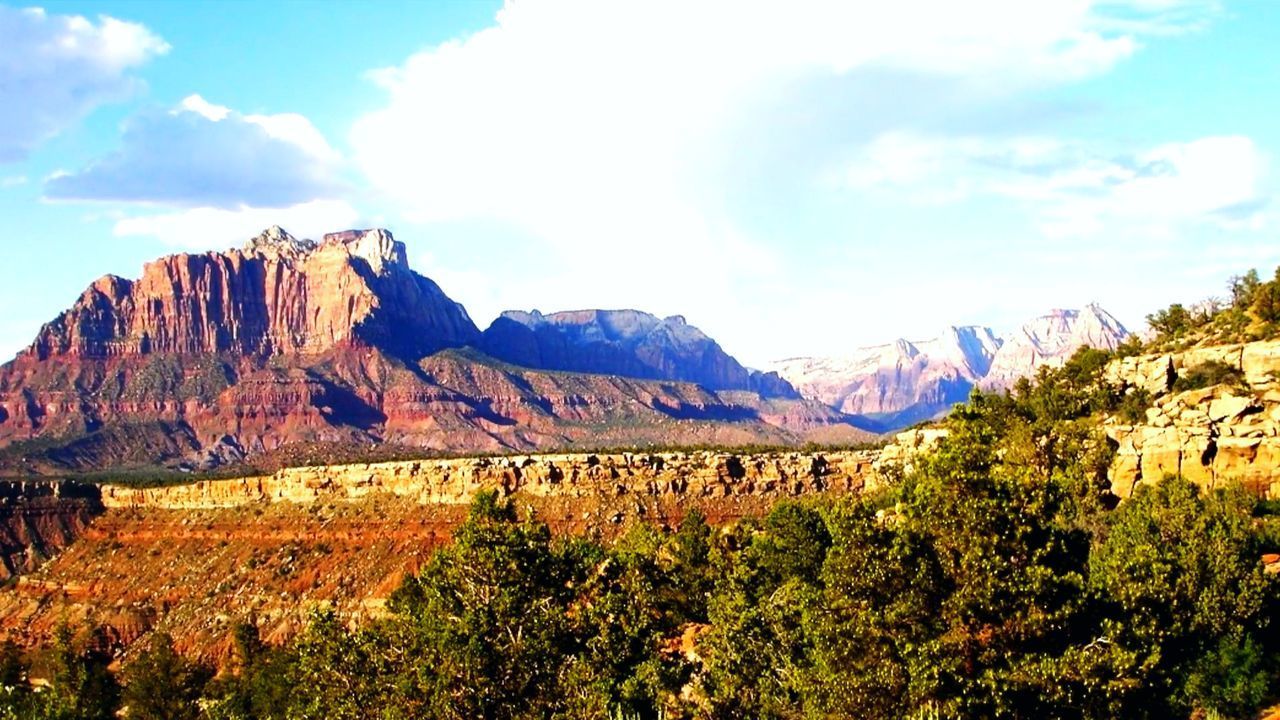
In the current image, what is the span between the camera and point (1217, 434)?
6016cm

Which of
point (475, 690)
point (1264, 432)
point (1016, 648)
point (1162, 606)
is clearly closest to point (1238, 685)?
point (1162, 606)

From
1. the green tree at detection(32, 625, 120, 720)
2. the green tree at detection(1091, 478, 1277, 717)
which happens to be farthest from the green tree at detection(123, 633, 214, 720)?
the green tree at detection(1091, 478, 1277, 717)

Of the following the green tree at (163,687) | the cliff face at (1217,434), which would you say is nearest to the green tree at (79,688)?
the green tree at (163,687)

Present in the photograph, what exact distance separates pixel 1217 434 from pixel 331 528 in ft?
258

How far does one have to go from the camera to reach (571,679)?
32094 mm

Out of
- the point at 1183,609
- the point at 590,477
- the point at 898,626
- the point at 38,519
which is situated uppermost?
the point at 898,626

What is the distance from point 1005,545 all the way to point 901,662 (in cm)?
388

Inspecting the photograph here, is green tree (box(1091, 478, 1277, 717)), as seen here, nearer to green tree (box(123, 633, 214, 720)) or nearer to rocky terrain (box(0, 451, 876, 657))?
green tree (box(123, 633, 214, 720))

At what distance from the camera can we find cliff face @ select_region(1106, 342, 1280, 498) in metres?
58.5

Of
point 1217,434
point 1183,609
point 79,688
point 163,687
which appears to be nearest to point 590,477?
point 163,687

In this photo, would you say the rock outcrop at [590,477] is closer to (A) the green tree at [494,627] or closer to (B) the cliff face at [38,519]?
(B) the cliff face at [38,519]

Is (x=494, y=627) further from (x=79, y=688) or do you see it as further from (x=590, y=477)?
(x=590, y=477)

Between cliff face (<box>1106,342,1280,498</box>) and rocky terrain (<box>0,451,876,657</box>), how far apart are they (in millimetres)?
38027

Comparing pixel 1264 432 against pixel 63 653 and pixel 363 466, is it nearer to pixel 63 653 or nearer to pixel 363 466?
pixel 63 653
